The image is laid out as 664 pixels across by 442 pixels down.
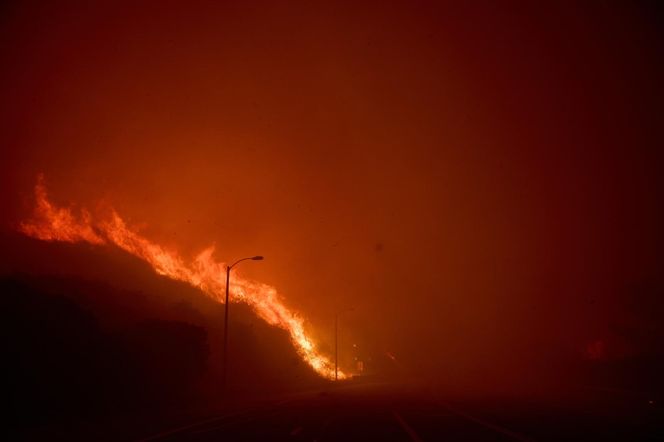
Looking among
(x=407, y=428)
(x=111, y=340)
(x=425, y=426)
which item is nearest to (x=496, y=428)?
(x=425, y=426)

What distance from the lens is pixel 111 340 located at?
97.3 ft

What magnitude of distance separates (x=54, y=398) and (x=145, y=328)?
15.1 metres

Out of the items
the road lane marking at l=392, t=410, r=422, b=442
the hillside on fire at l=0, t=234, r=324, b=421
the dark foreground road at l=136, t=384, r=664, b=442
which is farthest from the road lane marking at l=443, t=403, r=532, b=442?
the hillside on fire at l=0, t=234, r=324, b=421

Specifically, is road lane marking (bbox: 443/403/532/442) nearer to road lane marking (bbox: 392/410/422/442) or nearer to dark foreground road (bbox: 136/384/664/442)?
dark foreground road (bbox: 136/384/664/442)

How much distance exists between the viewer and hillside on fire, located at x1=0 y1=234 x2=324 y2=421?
2320cm

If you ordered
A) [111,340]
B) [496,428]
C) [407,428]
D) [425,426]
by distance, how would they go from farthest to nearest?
[111,340], [425,426], [407,428], [496,428]


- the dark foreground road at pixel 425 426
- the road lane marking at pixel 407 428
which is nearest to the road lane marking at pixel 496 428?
the dark foreground road at pixel 425 426

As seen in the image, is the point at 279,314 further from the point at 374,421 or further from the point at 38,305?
the point at 374,421

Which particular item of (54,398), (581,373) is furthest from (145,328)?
(581,373)

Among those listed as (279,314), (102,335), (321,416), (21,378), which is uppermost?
(279,314)

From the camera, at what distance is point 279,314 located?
72438mm

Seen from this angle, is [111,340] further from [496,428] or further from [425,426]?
[496,428]

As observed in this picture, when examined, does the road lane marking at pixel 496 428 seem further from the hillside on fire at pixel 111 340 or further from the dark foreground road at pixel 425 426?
the hillside on fire at pixel 111 340

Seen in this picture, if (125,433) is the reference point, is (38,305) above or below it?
above
